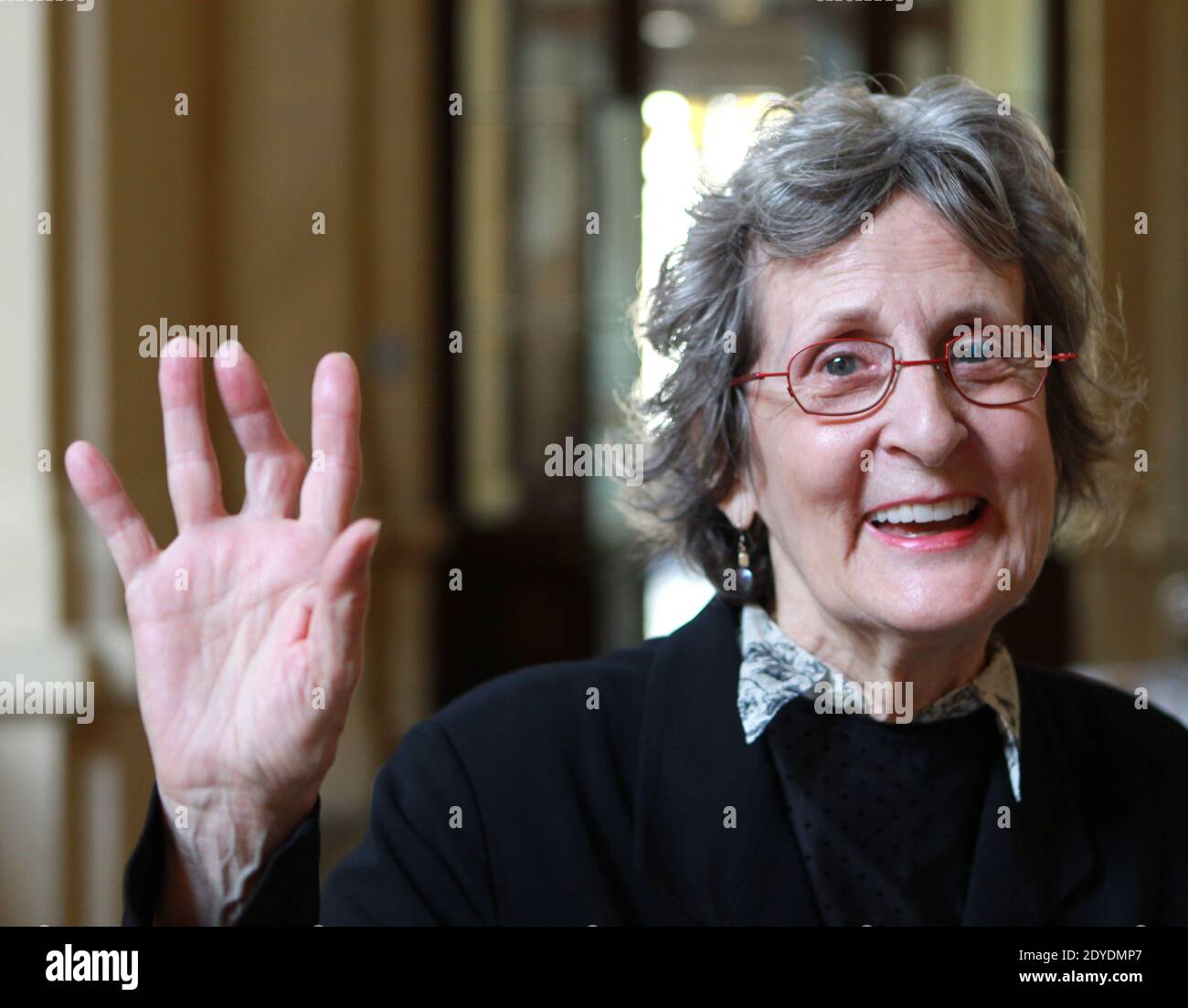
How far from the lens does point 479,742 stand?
3.88ft

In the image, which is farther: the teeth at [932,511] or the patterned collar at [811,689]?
the patterned collar at [811,689]

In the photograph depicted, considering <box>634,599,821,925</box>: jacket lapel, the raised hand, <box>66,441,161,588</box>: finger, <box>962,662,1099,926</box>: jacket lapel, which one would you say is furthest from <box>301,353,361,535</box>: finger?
<box>962,662,1099,926</box>: jacket lapel

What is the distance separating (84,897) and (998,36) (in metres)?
4.34

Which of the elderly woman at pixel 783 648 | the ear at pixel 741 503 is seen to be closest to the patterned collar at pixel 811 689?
the elderly woman at pixel 783 648

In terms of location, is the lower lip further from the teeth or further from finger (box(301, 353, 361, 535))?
finger (box(301, 353, 361, 535))

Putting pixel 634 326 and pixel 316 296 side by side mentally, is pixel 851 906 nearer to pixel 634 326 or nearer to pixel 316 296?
pixel 634 326

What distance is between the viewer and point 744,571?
4.30 feet

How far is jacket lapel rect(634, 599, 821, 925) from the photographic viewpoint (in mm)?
1134

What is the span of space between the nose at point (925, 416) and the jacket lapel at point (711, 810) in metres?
0.28

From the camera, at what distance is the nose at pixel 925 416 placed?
1.06 m

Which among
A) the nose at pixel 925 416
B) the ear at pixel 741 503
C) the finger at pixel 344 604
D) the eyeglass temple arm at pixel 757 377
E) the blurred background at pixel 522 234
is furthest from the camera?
the blurred background at pixel 522 234

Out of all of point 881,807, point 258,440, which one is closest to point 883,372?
point 881,807

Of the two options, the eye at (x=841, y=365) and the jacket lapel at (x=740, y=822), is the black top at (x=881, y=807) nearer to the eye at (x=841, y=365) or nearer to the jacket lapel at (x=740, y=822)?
the jacket lapel at (x=740, y=822)

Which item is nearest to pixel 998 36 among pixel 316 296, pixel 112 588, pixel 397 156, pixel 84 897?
pixel 397 156
